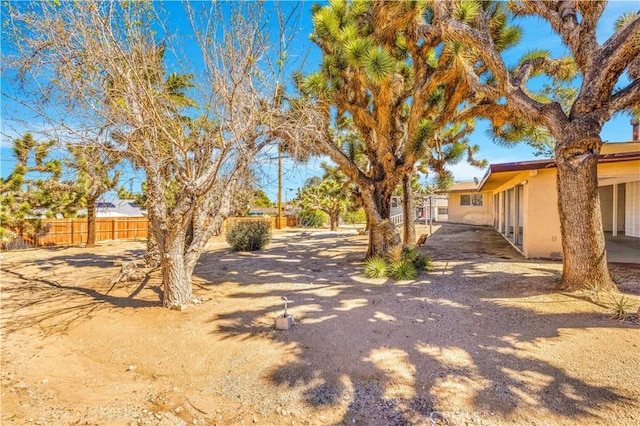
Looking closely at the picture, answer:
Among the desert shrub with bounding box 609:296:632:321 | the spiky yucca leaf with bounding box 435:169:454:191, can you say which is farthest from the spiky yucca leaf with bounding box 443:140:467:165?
the desert shrub with bounding box 609:296:632:321

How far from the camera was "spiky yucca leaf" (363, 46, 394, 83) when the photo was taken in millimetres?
7484

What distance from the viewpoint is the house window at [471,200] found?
25.9 m

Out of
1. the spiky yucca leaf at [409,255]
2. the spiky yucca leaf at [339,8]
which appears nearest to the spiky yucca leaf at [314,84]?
the spiky yucca leaf at [339,8]

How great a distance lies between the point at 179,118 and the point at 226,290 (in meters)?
3.96

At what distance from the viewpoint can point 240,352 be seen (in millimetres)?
4539

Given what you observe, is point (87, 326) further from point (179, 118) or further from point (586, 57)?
point (586, 57)

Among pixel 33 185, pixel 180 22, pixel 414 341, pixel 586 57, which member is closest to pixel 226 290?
pixel 414 341

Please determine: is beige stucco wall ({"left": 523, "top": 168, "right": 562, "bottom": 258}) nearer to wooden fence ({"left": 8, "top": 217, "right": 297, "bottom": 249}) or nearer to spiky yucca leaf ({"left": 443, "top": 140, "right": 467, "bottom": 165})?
spiky yucca leaf ({"left": 443, "top": 140, "right": 467, "bottom": 165})

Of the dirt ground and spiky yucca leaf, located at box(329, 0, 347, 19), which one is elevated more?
spiky yucca leaf, located at box(329, 0, 347, 19)

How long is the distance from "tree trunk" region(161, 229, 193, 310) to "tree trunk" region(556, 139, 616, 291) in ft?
24.6

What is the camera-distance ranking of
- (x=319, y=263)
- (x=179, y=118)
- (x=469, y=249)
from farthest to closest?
(x=469, y=249)
(x=319, y=263)
(x=179, y=118)

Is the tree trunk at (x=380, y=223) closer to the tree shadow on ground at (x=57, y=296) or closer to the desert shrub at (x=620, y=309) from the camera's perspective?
the desert shrub at (x=620, y=309)

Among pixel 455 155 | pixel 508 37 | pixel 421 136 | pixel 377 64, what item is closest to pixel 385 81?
pixel 377 64

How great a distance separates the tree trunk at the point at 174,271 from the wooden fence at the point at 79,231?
10.9 metres
